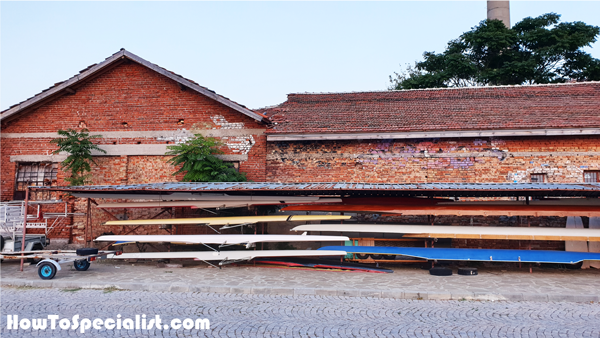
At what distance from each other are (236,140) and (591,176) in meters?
11.1

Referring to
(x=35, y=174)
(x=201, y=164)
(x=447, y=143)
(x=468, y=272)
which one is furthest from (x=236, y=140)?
(x=468, y=272)

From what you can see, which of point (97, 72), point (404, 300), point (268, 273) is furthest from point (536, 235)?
point (97, 72)

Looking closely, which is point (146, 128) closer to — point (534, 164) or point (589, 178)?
point (534, 164)

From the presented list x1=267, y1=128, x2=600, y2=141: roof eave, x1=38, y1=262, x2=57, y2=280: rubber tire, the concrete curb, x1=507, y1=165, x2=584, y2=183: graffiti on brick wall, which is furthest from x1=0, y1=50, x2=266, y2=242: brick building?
x1=507, y1=165, x2=584, y2=183: graffiti on brick wall

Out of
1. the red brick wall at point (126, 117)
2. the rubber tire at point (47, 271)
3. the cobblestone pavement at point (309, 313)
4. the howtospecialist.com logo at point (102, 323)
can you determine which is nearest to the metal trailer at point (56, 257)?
the rubber tire at point (47, 271)

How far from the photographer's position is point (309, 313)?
267 inches

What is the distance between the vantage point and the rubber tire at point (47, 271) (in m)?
9.43

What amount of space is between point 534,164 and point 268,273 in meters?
8.81

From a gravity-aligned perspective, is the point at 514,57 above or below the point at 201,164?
above

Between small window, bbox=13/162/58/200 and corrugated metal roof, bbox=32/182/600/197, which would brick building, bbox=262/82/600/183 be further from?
small window, bbox=13/162/58/200

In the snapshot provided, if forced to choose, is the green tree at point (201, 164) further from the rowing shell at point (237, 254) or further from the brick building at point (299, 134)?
A: the rowing shell at point (237, 254)

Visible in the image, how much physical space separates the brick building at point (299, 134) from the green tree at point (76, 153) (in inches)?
17.6

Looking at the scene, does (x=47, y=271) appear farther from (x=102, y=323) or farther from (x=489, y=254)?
(x=489, y=254)

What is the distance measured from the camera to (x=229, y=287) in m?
8.52
